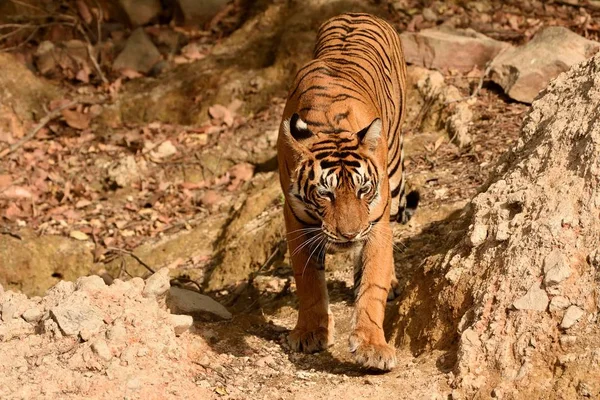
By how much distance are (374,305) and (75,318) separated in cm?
144

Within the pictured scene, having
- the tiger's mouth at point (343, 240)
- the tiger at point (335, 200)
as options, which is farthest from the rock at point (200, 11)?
the tiger's mouth at point (343, 240)

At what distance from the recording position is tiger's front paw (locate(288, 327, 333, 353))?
4645 millimetres

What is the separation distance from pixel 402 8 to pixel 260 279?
4.32 metres

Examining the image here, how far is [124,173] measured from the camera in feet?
28.1

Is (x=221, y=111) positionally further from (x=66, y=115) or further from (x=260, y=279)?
(x=260, y=279)

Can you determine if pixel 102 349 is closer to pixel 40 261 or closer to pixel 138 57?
pixel 40 261

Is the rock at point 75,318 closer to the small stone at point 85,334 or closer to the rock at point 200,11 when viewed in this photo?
the small stone at point 85,334

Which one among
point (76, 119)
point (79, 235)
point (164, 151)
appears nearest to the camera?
point (79, 235)

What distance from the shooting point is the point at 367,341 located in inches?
171

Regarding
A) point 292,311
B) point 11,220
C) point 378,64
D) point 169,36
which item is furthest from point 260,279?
point 169,36

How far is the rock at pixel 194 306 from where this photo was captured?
16.1 feet

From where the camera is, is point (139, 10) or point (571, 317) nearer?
point (571, 317)

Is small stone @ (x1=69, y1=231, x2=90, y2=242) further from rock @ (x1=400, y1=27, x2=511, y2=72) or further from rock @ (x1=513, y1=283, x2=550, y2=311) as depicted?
rock @ (x1=513, y1=283, x2=550, y2=311)

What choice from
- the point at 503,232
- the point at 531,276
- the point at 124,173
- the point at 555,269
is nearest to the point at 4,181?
the point at 124,173
